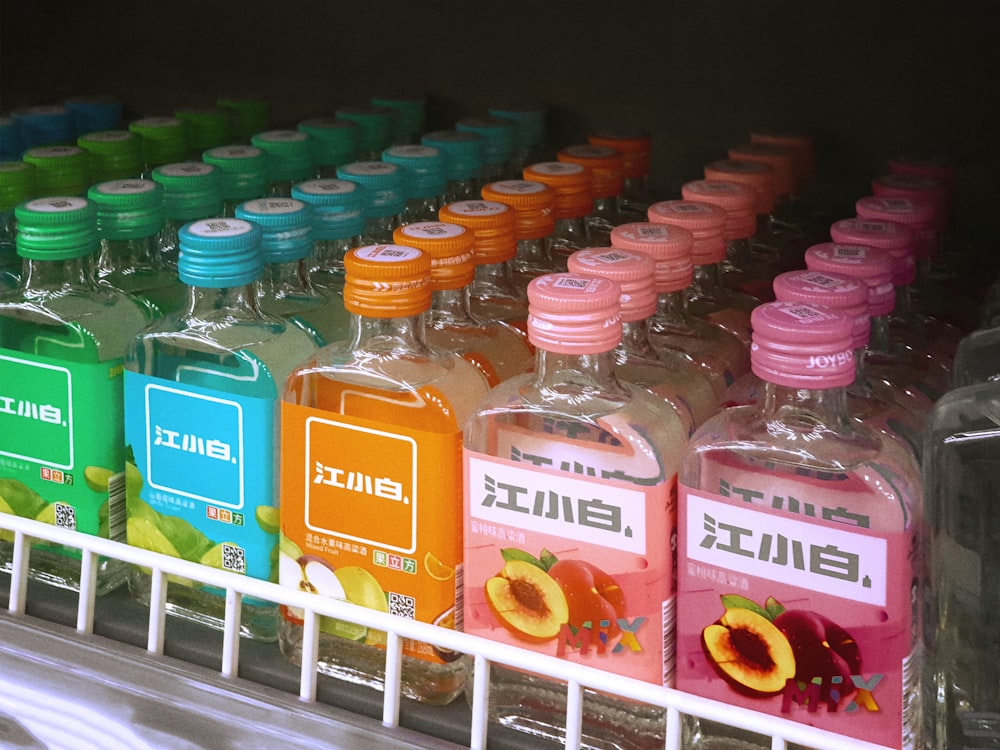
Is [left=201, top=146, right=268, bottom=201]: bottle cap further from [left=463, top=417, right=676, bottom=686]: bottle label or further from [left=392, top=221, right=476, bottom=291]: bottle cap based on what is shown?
[left=463, top=417, right=676, bottom=686]: bottle label

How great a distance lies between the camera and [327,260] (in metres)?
1.26

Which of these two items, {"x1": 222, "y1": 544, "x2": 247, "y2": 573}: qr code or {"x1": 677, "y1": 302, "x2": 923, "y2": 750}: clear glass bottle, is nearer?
{"x1": 677, "y1": 302, "x2": 923, "y2": 750}: clear glass bottle

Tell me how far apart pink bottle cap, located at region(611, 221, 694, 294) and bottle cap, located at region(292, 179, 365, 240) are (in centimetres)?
27

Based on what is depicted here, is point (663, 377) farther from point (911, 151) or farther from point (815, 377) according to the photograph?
point (911, 151)

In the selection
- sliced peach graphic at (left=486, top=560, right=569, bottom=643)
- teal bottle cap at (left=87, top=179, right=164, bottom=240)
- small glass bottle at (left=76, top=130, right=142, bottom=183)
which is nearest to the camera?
sliced peach graphic at (left=486, top=560, right=569, bottom=643)

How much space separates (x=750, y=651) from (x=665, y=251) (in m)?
0.31

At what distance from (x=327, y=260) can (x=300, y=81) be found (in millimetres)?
443

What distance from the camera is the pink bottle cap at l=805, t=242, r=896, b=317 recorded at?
95 cm

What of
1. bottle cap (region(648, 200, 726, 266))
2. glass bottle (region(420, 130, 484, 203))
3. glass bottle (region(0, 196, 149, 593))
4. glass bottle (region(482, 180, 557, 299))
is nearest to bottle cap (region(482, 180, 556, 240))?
glass bottle (region(482, 180, 557, 299))

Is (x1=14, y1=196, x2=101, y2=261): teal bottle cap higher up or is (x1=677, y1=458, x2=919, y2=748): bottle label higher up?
(x1=14, y1=196, x2=101, y2=261): teal bottle cap

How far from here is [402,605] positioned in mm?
931

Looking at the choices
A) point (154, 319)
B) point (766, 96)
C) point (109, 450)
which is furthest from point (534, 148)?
point (109, 450)

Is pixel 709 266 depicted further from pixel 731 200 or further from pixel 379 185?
pixel 379 185

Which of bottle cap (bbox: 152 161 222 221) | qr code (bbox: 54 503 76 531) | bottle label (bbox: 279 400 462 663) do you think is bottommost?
qr code (bbox: 54 503 76 531)
